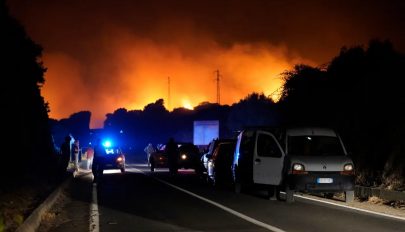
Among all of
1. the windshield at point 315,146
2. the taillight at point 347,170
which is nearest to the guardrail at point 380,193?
the taillight at point 347,170

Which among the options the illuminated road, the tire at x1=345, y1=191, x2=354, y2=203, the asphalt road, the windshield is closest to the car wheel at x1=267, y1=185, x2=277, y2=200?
the illuminated road

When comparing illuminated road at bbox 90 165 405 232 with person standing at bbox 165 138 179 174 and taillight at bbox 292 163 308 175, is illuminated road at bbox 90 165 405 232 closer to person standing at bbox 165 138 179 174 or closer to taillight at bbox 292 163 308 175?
taillight at bbox 292 163 308 175

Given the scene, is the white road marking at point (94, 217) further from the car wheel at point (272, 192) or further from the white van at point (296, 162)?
the car wheel at point (272, 192)

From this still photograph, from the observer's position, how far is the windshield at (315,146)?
17047 mm

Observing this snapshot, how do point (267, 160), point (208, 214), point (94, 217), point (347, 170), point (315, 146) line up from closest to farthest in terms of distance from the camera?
point (94, 217) < point (208, 214) < point (347, 170) < point (267, 160) < point (315, 146)

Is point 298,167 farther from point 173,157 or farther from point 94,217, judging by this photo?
point 173,157

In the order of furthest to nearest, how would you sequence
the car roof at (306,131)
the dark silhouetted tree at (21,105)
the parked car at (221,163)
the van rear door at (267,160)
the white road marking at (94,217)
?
→ the parked car at (221,163) < the dark silhouetted tree at (21,105) < the car roof at (306,131) < the van rear door at (267,160) < the white road marking at (94,217)

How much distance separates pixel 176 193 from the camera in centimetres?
1986

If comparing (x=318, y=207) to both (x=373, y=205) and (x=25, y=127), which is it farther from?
(x=25, y=127)

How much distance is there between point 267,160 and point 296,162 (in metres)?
1.29

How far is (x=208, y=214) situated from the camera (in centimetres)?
1375

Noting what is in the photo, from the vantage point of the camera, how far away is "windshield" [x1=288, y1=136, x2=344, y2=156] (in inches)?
671

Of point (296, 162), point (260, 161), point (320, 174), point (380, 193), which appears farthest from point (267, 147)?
point (380, 193)

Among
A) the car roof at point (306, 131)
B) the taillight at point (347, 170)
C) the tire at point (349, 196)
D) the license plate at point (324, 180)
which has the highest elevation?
the car roof at point (306, 131)
